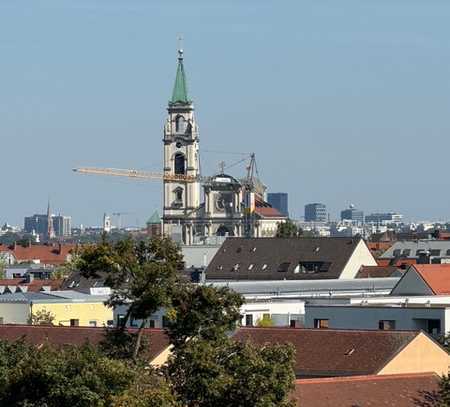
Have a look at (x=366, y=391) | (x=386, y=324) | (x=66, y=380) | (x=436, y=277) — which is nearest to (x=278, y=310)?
(x=436, y=277)

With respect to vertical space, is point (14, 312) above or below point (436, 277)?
below

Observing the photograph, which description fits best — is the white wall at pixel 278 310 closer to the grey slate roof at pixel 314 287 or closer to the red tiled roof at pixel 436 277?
the red tiled roof at pixel 436 277

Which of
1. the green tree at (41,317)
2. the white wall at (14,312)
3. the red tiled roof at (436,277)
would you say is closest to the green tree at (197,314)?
the green tree at (41,317)

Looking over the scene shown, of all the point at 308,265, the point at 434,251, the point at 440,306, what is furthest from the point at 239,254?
the point at 440,306

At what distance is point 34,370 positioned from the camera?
4675 cm

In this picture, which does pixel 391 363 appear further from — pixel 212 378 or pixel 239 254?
pixel 239 254

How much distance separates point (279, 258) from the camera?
479 feet

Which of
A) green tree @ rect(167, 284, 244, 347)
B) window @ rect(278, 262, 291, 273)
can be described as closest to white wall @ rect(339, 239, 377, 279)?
window @ rect(278, 262, 291, 273)

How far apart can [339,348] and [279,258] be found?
82847 mm

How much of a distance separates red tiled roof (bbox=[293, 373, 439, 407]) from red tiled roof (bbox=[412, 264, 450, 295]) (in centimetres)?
4708

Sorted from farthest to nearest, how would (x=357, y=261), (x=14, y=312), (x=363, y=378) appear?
(x=357, y=261)
(x=14, y=312)
(x=363, y=378)

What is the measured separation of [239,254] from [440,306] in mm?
63336

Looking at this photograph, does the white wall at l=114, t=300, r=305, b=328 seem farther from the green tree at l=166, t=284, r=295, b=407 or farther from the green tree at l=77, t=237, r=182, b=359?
the green tree at l=166, t=284, r=295, b=407

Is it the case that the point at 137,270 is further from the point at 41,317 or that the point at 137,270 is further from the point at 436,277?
the point at 436,277
